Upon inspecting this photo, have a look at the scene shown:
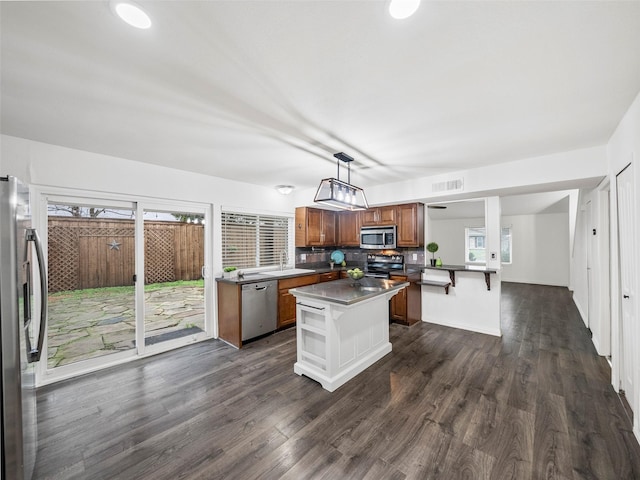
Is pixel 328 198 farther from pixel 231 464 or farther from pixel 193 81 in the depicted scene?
pixel 231 464

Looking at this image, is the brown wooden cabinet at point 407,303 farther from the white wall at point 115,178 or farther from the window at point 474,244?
the window at point 474,244

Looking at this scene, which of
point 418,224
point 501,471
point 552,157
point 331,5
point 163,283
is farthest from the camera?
point 163,283

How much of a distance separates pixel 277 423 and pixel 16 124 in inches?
133

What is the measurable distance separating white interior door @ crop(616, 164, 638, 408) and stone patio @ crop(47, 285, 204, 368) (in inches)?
199

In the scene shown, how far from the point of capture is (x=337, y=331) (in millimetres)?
2717

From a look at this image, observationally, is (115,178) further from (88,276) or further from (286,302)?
(286,302)

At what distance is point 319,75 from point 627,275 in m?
3.11

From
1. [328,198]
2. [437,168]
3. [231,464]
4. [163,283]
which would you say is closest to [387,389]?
[231,464]

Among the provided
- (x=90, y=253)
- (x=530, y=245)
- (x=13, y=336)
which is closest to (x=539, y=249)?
(x=530, y=245)

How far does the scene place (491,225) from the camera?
13.6ft

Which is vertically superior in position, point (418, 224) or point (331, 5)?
point (331, 5)

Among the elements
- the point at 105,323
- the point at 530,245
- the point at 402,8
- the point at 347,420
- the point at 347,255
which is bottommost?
the point at 347,420

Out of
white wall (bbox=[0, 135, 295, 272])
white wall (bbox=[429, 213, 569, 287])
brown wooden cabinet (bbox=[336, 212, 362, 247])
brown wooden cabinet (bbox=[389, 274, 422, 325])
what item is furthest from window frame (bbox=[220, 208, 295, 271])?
white wall (bbox=[429, 213, 569, 287])

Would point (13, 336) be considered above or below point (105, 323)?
above
